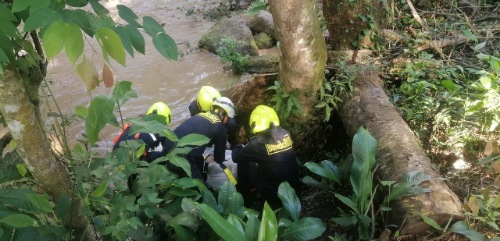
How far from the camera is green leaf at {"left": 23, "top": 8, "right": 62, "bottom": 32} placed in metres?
0.99

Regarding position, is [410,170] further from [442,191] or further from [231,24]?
[231,24]

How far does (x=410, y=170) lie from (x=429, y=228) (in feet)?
1.83

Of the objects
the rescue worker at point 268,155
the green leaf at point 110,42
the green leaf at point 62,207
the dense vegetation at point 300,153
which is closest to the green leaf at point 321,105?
the dense vegetation at point 300,153

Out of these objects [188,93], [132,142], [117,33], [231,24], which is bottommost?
[188,93]

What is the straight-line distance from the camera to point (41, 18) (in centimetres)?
100

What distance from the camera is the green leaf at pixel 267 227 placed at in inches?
79.0

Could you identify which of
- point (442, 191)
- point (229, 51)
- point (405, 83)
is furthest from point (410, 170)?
point (229, 51)

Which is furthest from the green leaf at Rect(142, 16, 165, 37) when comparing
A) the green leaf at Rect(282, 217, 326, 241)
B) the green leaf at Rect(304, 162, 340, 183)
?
the green leaf at Rect(304, 162, 340, 183)

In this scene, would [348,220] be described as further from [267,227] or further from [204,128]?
[204,128]

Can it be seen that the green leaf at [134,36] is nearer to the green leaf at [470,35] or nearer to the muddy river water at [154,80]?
the green leaf at [470,35]

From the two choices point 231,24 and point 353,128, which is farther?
point 231,24

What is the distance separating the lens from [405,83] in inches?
176

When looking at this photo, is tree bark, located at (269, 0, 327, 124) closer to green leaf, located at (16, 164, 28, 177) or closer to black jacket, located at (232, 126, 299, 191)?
black jacket, located at (232, 126, 299, 191)

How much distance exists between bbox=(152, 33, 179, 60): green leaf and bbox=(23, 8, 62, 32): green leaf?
269mm
